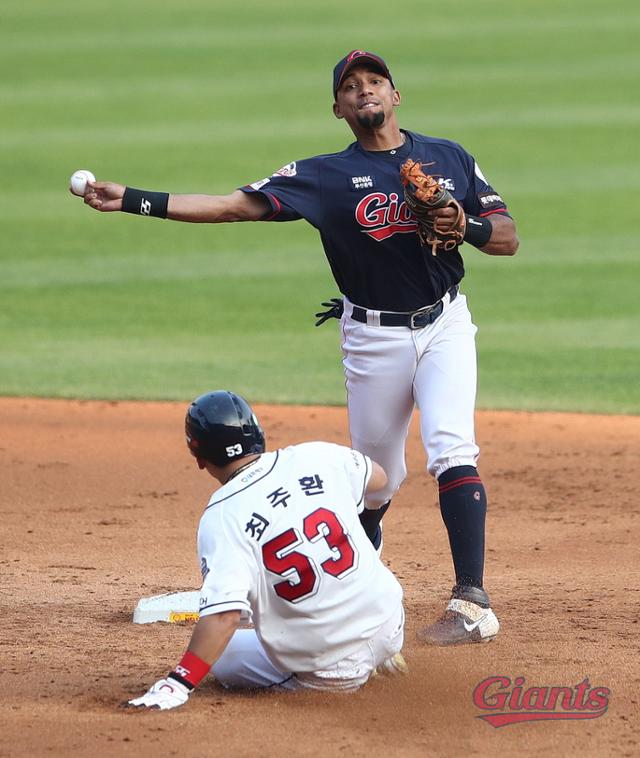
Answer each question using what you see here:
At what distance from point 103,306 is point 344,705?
295 inches

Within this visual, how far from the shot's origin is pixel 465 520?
433 cm

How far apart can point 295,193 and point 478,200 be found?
2.21 ft

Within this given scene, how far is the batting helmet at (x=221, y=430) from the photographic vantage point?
3.50 m

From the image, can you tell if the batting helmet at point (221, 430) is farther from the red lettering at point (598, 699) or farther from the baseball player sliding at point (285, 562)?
the red lettering at point (598, 699)

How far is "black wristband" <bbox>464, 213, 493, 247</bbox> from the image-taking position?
4402mm

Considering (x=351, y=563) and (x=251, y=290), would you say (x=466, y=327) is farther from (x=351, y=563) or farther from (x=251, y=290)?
(x=251, y=290)

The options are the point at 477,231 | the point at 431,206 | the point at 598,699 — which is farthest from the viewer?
the point at 477,231

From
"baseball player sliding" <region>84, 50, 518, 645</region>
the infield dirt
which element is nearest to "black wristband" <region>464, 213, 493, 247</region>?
"baseball player sliding" <region>84, 50, 518, 645</region>

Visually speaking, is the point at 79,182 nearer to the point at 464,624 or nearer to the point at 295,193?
the point at 295,193

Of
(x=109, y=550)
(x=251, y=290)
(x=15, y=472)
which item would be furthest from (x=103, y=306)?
(x=109, y=550)

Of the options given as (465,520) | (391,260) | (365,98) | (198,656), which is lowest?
(198,656)

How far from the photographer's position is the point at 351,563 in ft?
11.6

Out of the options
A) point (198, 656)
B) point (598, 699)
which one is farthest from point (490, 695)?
point (198, 656)

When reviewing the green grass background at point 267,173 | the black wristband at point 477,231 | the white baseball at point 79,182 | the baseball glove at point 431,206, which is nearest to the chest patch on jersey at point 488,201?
the black wristband at point 477,231
